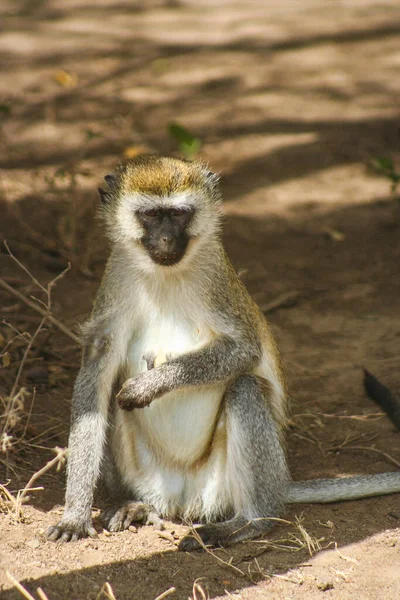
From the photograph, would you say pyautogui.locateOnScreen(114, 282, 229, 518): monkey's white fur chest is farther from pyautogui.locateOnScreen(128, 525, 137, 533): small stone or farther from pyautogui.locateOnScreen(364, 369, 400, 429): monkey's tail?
pyautogui.locateOnScreen(364, 369, 400, 429): monkey's tail

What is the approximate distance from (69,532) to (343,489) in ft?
5.48

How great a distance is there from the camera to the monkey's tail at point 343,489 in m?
5.38

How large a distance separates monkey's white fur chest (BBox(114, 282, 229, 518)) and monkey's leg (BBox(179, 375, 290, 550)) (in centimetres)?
16

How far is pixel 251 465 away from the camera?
508cm

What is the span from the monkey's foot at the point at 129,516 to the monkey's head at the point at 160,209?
1.42 metres

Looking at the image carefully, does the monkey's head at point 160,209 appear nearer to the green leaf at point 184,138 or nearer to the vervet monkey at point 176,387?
the vervet monkey at point 176,387

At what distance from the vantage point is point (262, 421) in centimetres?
512

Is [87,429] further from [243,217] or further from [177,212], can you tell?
[243,217]

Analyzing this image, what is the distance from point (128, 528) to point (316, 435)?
1.71 meters

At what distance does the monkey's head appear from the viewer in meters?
5.06

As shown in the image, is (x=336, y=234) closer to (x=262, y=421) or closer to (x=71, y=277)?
(x=71, y=277)

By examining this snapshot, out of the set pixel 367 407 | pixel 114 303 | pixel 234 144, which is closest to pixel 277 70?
pixel 234 144

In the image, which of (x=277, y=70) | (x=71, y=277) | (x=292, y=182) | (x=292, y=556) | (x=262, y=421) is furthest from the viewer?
(x=277, y=70)

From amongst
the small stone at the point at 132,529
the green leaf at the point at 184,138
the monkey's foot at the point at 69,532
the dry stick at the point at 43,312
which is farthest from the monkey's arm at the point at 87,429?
the green leaf at the point at 184,138
